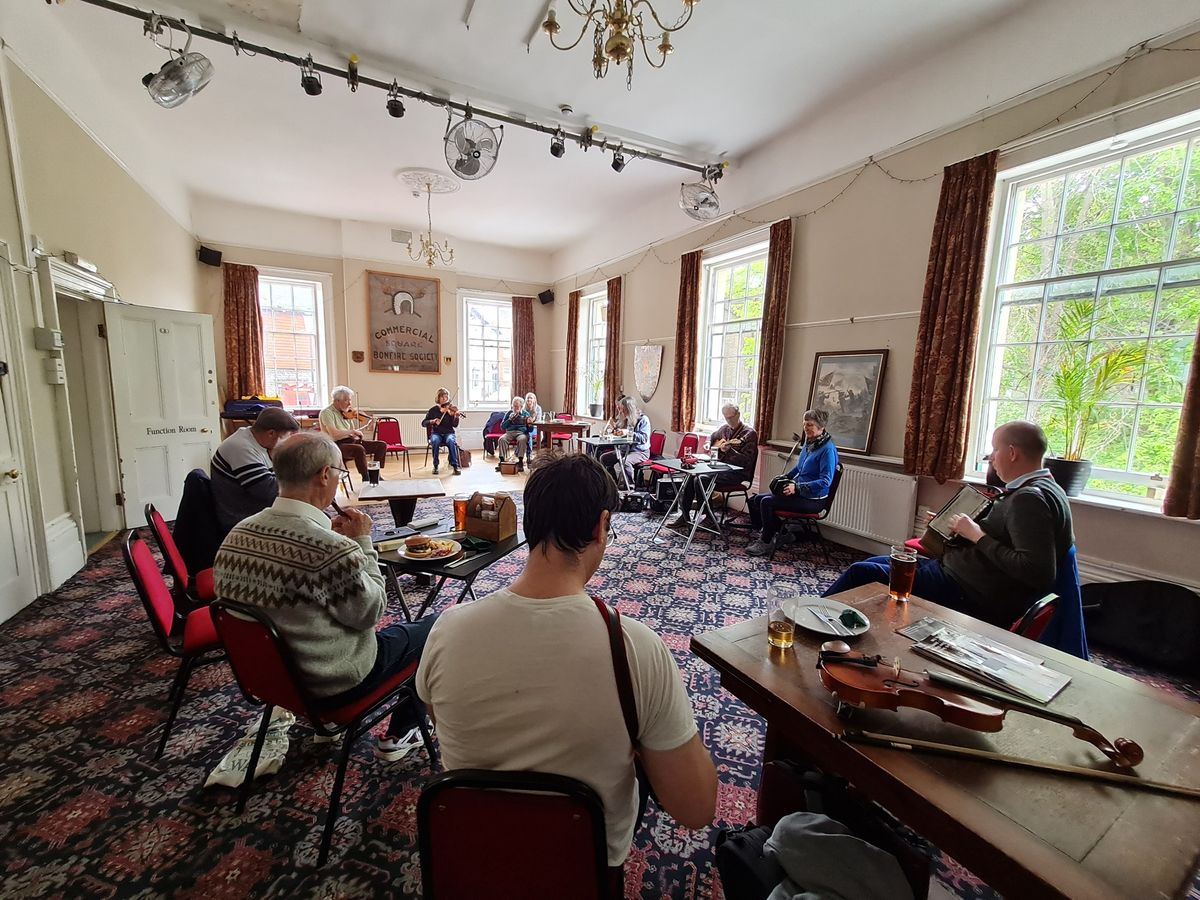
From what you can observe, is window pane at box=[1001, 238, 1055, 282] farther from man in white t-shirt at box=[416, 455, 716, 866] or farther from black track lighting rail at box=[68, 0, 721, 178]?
man in white t-shirt at box=[416, 455, 716, 866]

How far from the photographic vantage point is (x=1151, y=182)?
2877 mm

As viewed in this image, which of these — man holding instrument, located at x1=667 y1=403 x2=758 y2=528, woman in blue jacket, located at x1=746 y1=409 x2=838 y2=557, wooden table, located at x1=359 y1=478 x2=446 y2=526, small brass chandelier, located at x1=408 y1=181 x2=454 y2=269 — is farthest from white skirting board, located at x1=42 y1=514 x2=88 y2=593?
small brass chandelier, located at x1=408 y1=181 x2=454 y2=269

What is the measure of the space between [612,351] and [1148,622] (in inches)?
250

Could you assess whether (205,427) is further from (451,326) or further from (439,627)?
(439,627)

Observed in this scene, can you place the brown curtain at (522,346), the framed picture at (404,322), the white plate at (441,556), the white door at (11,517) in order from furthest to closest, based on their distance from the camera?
the brown curtain at (522,346) < the framed picture at (404,322) < the white door at (11,517) < the white plate at (441,556)

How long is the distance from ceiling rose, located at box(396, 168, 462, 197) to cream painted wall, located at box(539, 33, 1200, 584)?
3113mm

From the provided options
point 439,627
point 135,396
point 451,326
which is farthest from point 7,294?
point 451,326

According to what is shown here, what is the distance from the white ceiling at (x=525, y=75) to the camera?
322cm

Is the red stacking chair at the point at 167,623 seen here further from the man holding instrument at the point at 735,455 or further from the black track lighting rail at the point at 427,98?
the man holding instrument at the point at 735,455

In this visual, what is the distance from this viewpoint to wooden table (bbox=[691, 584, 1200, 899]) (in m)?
0.73

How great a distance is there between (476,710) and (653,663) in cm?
31

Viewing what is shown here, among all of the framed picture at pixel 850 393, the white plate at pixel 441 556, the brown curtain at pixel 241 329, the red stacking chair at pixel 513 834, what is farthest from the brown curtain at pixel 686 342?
the brown curtain at pixel 241 329

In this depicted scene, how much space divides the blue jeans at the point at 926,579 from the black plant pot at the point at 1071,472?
1.31 metres

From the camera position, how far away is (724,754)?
6.34ft
